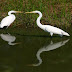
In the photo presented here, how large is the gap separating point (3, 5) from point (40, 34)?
195 inches

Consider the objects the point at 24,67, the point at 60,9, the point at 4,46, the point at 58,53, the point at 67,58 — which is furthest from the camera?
the point at 60,9

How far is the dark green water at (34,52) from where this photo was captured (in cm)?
639

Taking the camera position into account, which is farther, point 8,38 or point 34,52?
point 8,38

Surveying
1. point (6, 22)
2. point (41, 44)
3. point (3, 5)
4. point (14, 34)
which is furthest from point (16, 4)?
point (41, 44)

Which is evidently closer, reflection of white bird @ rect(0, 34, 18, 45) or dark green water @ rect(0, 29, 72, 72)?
dark green water @ rect(0, 29, 72, 72)

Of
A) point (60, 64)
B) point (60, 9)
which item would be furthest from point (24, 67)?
point (60, 9)

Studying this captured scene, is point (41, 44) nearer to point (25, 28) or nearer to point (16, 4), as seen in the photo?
point (25, 28)

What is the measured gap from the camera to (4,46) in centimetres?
836

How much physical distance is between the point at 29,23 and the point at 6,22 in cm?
100

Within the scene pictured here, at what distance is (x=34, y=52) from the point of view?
767cm

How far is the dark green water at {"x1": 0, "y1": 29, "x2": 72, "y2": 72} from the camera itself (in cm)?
639

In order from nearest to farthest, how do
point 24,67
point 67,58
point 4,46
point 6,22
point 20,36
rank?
point 24,67, point 67,58, point 4,46, point 20,36, point 6,22

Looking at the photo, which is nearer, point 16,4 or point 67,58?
point 67,58

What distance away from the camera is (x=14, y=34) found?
1016 cm
